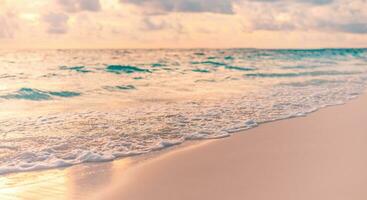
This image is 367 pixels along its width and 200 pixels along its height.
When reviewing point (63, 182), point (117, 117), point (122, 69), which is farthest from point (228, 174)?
point (122, 69)

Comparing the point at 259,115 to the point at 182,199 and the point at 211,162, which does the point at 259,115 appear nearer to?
the point at 211,162

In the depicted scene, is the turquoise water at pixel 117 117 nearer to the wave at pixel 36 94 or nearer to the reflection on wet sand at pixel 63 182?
the wave at pixel 36 94

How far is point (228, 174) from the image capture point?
613cm

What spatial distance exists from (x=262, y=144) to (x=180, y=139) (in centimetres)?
160

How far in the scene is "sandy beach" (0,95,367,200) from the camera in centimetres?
534

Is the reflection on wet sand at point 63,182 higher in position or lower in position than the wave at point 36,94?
higher

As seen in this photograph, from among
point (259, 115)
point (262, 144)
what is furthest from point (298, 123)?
point (262, 144)

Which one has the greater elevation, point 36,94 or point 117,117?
point 117,117

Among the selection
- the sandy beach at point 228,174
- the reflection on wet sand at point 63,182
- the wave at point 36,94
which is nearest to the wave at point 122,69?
the wave at point 36,94

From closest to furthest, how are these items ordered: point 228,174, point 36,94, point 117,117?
point 228,174 < point 117,117 < point 36,94

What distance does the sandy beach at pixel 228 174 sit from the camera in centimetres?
534

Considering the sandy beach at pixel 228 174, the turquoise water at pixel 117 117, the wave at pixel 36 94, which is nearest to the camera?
the sandy beach at pixel 228 174

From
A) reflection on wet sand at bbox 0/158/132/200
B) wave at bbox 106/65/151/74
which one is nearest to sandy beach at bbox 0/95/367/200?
reflection on wet sand at bbox 0/158/132/200

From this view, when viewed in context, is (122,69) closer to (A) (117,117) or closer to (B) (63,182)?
(A) (117,117)
